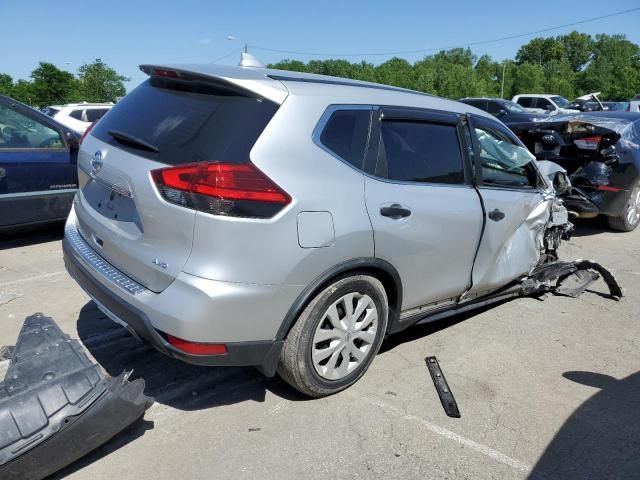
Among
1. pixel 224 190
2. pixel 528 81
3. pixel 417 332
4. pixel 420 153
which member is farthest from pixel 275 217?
pixel 528 81

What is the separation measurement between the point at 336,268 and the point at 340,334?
1.49 ft

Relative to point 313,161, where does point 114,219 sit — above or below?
below

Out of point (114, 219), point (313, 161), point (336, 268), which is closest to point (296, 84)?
point (313, 161)

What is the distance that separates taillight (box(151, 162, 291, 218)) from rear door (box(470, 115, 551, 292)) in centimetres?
181

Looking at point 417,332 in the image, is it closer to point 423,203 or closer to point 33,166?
point 423,203

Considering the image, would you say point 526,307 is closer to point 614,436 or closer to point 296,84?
point 614,436

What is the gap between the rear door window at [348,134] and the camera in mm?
2850

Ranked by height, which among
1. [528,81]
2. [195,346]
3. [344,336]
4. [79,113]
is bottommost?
[344,336]

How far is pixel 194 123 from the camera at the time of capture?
2.70m

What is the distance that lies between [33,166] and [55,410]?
3971 mm

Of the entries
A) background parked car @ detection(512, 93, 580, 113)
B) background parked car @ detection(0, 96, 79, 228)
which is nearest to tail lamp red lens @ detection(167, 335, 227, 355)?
background parked car @ detection(0, 96, 79, 228)

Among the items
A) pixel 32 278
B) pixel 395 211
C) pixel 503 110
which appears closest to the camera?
pixel 395 211

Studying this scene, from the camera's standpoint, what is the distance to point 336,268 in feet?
9.20

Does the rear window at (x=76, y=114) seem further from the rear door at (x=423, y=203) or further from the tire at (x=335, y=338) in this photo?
the tire at (x=335, y=338)
